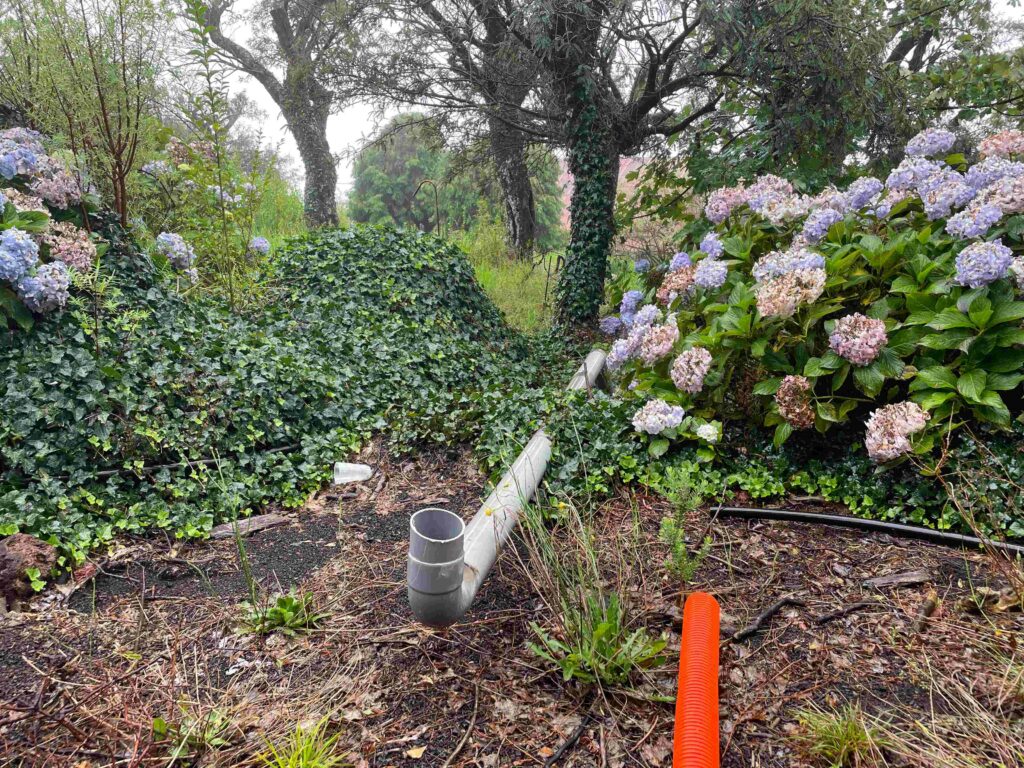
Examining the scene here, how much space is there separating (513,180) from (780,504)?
682cm

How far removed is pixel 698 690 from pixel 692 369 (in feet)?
5.71

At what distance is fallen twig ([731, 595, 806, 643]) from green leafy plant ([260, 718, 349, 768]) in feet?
3.91

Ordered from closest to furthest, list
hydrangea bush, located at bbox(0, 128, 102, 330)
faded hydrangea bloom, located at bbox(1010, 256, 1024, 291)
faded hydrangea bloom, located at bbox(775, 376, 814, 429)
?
1. faded hydrangea bloom, located at bbox(1010, 256, 1024, 291)
2. faded hydrangea bloom, located at bbox(775, 376, 814, 429)
3. hydrangea bush, located at bbox(0, 128, 102, 330)

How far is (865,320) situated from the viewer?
2582mm

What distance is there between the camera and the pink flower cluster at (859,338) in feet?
8.35

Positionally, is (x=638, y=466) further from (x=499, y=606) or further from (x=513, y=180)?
(x=513, y=180)

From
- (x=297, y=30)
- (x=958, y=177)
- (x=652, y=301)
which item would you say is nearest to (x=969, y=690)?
(x=958, y=177)

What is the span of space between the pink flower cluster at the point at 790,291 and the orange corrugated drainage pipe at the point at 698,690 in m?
1.46

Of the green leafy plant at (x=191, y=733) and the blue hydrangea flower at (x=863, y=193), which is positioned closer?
the green leafy plant at (x=191, y=733)

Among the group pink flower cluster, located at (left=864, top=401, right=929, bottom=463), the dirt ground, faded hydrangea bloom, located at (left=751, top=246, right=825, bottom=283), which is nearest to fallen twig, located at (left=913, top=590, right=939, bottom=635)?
the dirt ground

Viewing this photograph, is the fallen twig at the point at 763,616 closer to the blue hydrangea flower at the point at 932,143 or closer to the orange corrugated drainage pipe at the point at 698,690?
the orange corrugated drainage pipe at the point at 698,690

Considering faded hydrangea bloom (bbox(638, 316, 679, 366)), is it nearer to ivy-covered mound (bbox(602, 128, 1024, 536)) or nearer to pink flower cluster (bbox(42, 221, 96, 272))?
ivy-covered mound (bbox(602, 128, 1024, 536))

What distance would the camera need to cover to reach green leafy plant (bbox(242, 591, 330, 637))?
6.39ft

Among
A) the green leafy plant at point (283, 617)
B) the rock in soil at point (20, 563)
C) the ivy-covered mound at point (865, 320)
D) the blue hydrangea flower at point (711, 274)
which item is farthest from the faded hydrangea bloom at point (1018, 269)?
the rock in soil at point (20, 563)
